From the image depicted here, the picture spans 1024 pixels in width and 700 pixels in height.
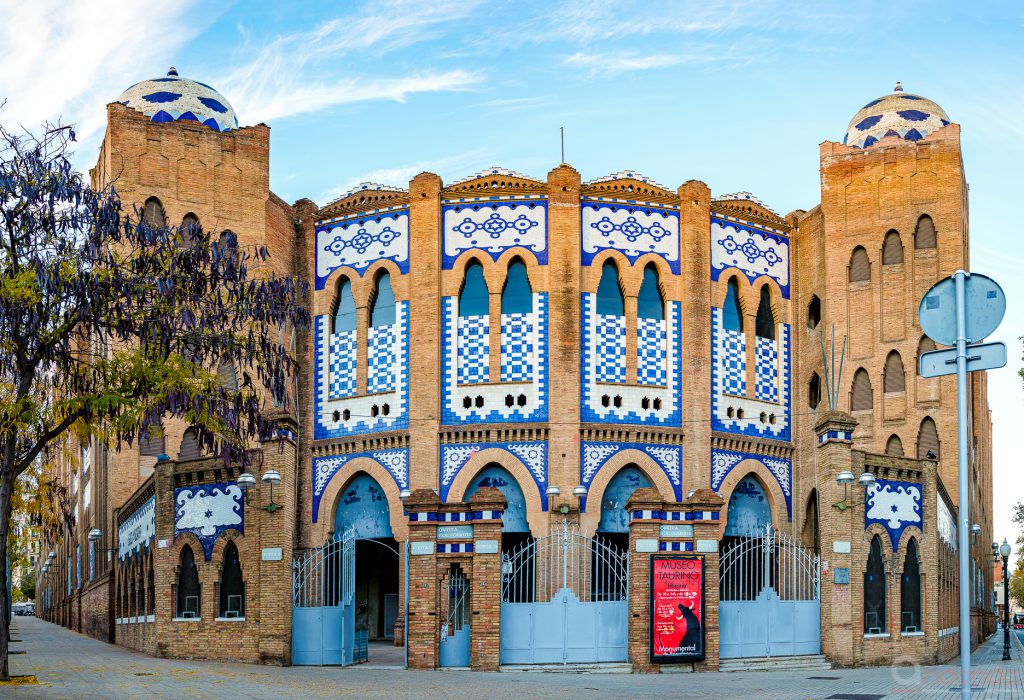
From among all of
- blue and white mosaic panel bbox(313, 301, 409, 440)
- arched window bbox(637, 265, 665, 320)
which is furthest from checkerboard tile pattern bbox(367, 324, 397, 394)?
arched window bbox(637, 265, 665, 320)

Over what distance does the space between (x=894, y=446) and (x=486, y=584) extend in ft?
49.8

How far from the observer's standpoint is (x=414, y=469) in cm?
2970

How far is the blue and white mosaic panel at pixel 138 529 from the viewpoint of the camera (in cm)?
2627

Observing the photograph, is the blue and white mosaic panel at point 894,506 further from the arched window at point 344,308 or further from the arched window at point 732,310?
the arched window at point 344,308

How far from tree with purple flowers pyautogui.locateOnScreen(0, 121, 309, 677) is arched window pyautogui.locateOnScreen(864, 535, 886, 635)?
1280cm

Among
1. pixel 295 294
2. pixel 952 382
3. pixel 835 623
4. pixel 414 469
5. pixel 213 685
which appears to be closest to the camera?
pixel 213 685

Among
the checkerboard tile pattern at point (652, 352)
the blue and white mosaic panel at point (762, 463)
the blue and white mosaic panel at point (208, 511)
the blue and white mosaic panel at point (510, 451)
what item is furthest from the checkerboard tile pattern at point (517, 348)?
the blue and white mosaic panel at point (208, 511)

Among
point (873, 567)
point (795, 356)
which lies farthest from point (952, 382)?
point (873, 567)

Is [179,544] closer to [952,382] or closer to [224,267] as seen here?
[224,267]

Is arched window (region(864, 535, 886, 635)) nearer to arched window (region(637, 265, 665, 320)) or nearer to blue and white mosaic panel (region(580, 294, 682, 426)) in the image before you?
blue and white mosaic panel (region(580, 294, 682, 426))

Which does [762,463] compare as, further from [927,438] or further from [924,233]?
[924,233]

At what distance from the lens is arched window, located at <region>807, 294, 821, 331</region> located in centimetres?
3356

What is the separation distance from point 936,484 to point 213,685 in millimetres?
16305

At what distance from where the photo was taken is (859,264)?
109 ft
